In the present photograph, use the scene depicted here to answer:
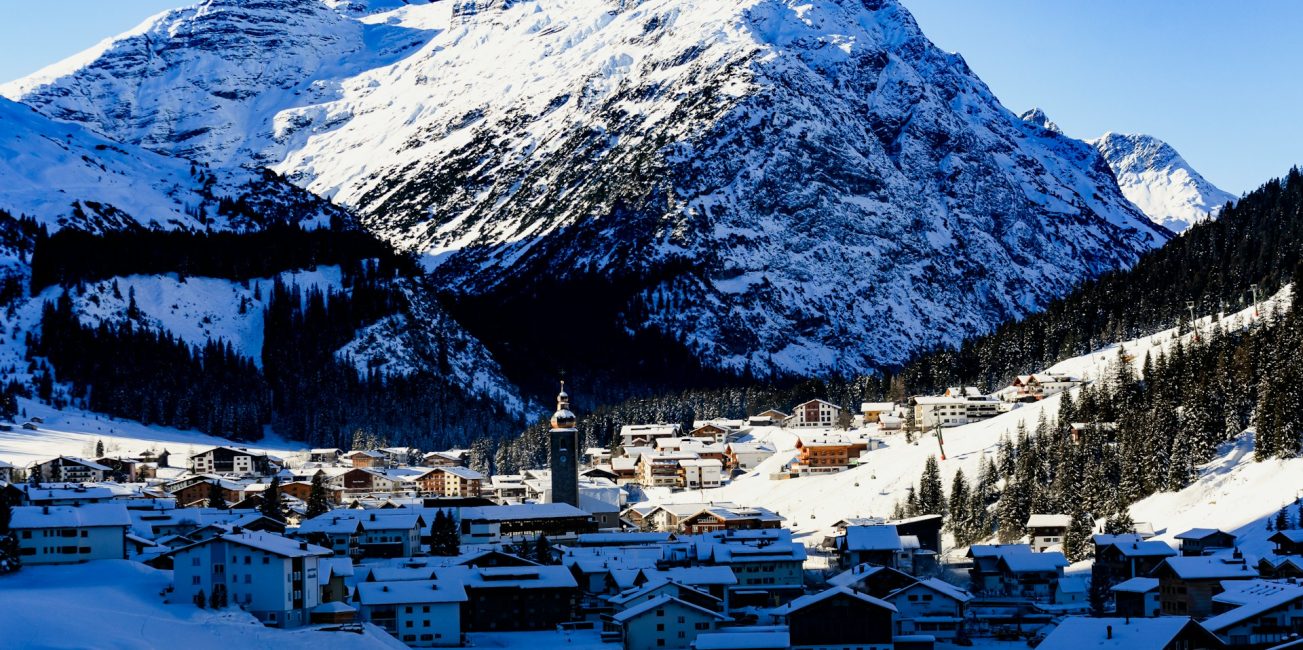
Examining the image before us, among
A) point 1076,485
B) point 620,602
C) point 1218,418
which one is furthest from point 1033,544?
point 620,602

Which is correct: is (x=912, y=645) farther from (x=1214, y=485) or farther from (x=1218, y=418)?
(x=1218, y=418)

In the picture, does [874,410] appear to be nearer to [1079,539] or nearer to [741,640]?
[1079,539]

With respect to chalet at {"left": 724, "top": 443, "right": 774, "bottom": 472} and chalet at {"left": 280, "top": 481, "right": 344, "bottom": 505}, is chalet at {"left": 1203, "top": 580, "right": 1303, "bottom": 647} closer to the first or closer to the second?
chalet at {"left": 280, "top": 481, "right": 344, "bottom": 505}

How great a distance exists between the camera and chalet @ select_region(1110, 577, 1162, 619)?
91375 millimetres

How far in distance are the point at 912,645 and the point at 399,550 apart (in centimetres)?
4176

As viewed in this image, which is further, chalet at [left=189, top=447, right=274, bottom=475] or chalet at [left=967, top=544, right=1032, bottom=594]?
chalet at [left=189, top=447, right=274, bottom=475]

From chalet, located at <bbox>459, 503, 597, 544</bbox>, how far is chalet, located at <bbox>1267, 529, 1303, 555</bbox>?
52089 millimetres

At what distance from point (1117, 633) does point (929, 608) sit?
21191mm

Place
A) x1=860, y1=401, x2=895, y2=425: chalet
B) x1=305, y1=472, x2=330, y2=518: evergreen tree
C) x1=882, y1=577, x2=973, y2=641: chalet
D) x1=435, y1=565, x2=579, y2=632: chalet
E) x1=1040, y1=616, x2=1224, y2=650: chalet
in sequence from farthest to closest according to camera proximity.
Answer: x1=860, y1=401, x2=895, y2=425: chalet, x1=305, y1=472, x2=330, y2=518: evergreen tree, x1=435, y1=565, x2=579, y2=632: chalet, x1=882, y1=577, x2=973, y2=641: chalet, x1=1040, y1=616, x2=1224, y2=650: chalet

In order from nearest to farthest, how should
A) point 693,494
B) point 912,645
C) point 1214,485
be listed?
point 912,645, point 1214,485, point 693,494

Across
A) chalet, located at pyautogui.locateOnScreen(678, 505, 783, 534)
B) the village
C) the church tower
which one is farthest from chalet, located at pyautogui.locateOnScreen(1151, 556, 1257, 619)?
the church tower

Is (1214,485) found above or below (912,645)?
above

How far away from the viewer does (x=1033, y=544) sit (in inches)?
4663

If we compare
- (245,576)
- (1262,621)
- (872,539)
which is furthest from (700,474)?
(1262,621)
